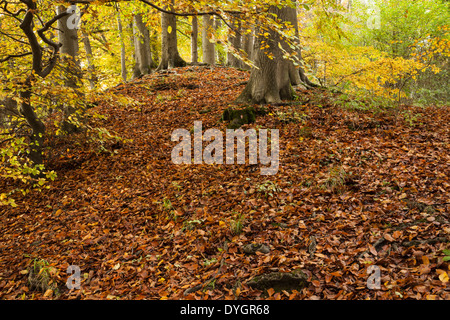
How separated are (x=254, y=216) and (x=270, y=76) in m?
5.11

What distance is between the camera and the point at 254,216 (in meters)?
4.50

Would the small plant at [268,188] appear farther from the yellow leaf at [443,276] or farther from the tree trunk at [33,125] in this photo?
the tree trunk at [33,125]

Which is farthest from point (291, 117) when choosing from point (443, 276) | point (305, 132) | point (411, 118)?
point (443, 276)

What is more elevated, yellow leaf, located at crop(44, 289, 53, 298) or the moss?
the moss

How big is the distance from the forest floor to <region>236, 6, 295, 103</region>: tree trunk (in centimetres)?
77

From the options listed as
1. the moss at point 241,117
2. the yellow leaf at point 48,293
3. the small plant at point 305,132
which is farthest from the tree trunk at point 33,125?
the small plant at point 305,132

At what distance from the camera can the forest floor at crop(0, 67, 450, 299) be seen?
3281 mm

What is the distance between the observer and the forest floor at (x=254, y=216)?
3.28 metres

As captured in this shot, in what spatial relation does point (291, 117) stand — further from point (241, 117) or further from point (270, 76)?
point (270, 76)

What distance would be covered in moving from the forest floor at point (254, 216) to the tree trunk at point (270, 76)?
2.51ft

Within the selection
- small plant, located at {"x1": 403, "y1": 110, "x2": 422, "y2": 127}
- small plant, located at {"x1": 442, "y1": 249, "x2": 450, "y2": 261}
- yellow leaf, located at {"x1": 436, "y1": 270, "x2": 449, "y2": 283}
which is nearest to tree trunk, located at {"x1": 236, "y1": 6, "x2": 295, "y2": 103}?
small plant, located at {"x1": 403, "y1": 110, "x2": 422, "y2": 127}

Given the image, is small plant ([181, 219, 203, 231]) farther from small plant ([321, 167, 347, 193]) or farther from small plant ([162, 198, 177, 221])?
small plant ([321, 167, 347, 193])
